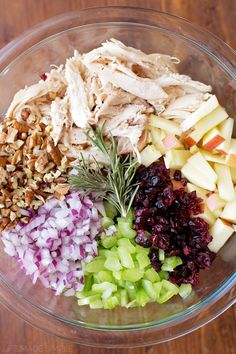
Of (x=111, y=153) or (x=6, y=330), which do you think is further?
(x=6, y=330)

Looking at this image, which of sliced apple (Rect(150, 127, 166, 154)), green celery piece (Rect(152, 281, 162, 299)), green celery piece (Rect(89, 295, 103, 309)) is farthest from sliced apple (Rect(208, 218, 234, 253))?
green celery piece (Rect(89, 295, 103, 309))

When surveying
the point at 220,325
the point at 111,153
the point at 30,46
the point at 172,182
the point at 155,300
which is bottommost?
the point at 220,325

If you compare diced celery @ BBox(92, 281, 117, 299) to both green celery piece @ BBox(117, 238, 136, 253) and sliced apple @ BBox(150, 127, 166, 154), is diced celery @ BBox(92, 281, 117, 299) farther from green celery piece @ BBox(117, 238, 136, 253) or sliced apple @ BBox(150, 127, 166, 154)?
sliced apple @ BBox(150, 127, 166, 154)

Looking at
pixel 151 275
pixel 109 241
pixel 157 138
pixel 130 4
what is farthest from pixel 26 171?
pixel 130 4

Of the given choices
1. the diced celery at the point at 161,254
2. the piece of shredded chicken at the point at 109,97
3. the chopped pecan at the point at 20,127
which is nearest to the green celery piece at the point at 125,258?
the diced celery at the point at 161,254

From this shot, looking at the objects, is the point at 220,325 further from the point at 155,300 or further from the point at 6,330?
the point at 6,330

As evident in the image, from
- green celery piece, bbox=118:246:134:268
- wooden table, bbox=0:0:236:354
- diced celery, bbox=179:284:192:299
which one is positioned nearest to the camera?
green celery piece, bbox=118:246:134:268

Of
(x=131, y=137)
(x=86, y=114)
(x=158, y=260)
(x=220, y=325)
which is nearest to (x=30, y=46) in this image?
(x=86, y=114)

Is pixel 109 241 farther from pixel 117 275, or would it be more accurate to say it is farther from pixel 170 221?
pixel 170 221
